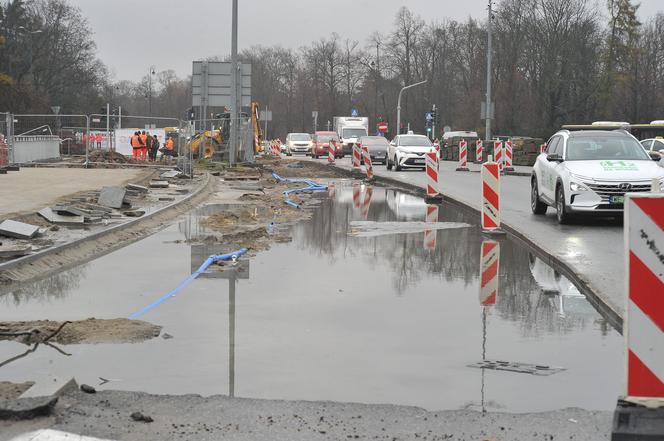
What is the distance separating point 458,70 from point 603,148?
9224cm

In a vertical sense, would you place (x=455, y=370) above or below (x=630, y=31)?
below

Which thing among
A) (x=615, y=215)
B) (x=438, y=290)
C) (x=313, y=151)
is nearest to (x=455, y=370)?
(x=438, y=290)

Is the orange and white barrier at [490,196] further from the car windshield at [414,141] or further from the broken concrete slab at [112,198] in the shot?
the car windshield at [414,141]

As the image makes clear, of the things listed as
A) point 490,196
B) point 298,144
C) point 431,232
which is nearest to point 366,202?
point 431,232

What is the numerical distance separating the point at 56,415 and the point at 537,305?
5360 millimetres

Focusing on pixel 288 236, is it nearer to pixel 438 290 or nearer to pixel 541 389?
pixel 438 290

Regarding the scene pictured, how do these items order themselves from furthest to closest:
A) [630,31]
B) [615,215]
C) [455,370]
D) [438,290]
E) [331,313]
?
[630,31] → [615,215] → [438,290] → [331,313] → [455,370]

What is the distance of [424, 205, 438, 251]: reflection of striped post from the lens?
14.9 metres

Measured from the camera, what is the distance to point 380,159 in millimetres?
51781

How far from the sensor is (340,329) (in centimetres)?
843

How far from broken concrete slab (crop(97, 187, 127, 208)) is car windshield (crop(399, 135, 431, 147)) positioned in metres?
23.7

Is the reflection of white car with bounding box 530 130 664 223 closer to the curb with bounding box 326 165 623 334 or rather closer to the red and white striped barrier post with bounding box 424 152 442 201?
the curb with bounding box 326 165 623 334

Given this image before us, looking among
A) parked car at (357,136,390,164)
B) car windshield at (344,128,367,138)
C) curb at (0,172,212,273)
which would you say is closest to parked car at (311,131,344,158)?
car windshield at (344,128,367,138)

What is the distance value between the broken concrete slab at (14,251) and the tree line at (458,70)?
65.0 meters
